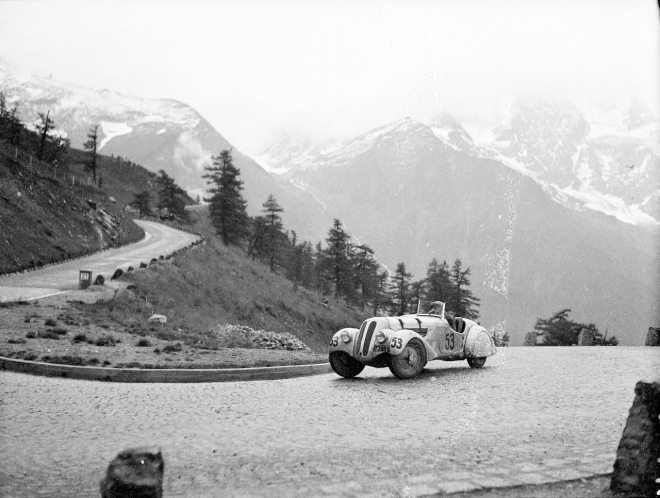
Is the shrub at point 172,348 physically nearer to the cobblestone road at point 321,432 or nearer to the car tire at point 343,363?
the cobblestone road at point 321,432

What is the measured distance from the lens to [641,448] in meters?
4.04

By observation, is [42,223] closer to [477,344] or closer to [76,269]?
[76,269]

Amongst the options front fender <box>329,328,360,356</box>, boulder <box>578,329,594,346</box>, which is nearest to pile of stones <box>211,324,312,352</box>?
front fender <box>329,328,360,356</box>

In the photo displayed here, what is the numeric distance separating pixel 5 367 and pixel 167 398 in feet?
18.0

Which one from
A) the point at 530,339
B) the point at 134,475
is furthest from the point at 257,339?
the point at 134,475

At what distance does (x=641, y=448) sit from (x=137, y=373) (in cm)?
1026

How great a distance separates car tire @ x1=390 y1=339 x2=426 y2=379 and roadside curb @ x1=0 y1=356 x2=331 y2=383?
10.2 ft

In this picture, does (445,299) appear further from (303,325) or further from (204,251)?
(204,251)

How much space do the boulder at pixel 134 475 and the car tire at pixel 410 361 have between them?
908 centimetres

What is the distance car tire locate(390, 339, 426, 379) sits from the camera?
11914mm

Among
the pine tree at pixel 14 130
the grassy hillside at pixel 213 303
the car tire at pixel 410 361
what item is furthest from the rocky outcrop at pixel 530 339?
the pine tree at pixel 14 130

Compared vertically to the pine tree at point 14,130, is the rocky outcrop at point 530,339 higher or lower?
lower

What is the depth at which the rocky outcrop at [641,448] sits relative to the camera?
401 centimetres

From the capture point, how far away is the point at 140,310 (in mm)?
25047
